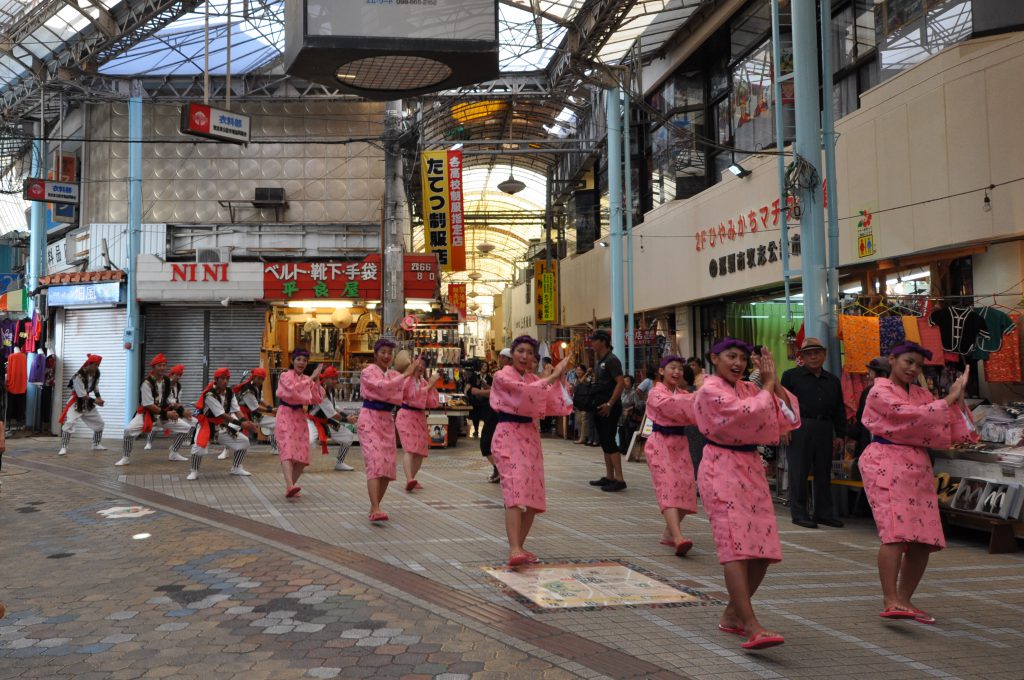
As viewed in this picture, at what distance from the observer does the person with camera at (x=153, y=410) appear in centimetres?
1385

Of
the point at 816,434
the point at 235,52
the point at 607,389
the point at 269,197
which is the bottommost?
the point at 816,434

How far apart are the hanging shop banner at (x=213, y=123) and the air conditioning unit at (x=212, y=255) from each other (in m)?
5.95

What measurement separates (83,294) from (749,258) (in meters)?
14.2

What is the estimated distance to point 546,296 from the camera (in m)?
27.8


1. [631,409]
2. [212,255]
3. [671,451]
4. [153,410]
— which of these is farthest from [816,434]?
[212,255]

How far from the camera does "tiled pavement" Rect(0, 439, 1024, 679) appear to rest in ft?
14.7

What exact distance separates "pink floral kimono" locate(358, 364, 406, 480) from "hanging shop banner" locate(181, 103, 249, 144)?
20.6 feet

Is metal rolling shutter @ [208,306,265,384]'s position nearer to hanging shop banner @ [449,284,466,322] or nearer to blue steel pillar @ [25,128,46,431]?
blue steel pillar @ [25,128,46,431]

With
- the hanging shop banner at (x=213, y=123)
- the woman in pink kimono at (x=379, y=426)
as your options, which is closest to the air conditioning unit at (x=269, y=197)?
the hanging shop banner at (x=213, y=123)

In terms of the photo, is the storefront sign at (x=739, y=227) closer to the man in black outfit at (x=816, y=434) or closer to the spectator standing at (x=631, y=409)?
the spectator standing at (x=631, y=409)

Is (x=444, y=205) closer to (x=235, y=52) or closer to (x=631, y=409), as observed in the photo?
(x=235, y=52)

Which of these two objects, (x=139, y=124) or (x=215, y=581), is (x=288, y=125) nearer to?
(x=139, y=124)

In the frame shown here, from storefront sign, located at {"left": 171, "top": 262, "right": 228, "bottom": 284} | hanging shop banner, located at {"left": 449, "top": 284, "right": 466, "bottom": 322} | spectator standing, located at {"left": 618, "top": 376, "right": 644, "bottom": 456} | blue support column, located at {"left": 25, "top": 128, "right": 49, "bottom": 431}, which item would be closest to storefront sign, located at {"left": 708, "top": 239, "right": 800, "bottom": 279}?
spectator standing, located at {"left": 618, "top": 376, "right": 644, "bottom": 456}

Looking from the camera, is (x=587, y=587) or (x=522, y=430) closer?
(x=587, y=587)
